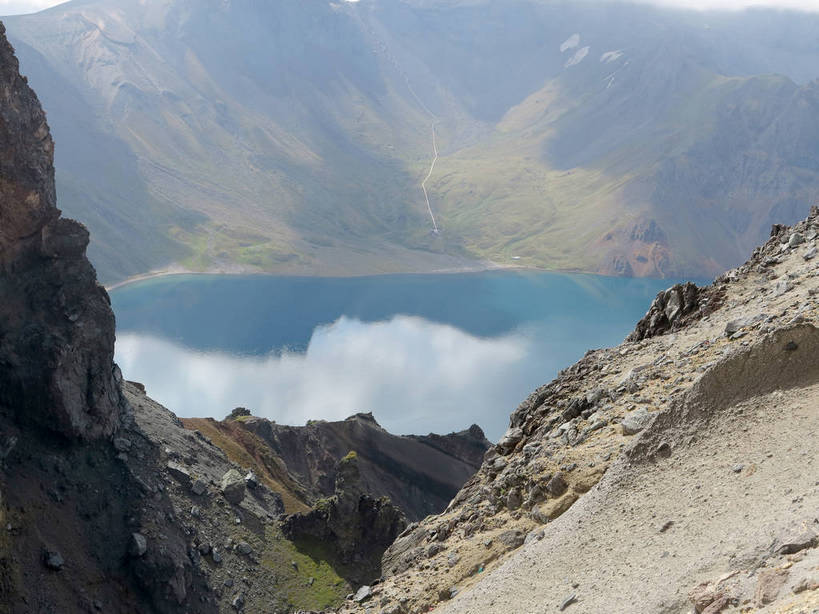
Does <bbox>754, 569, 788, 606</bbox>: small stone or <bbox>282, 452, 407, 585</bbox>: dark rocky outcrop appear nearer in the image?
<bbox>754, 569, 788, 606</bbox>: small stone

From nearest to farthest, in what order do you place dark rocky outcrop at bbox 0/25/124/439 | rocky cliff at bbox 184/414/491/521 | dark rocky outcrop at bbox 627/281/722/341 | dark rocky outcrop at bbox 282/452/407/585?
dark rocky outcrop at bbox 627/281/722/341 → dark rocky outcrop at bbox 0/25/124/439 → dark rocky outcrop at bbox 282/452/407/585 → rocky cliff at bbox 184/414/491/521

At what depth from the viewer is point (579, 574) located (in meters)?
13.0

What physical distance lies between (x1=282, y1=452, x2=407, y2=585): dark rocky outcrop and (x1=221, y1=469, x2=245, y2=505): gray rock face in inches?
130

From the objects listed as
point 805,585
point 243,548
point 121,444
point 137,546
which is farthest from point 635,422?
point 243,548

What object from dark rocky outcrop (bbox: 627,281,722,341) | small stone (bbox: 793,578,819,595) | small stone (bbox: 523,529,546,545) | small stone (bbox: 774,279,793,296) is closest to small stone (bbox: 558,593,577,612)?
small stone (bbox: 523,529,546,545)

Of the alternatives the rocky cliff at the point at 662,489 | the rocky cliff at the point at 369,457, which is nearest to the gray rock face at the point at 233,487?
the rocky cliff at the point at 369,457

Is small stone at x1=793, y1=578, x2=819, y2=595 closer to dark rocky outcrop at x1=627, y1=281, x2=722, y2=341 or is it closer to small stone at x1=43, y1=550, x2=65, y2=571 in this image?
dark rocky outcrop at x1=627, y1=281, x2=722, y2=341

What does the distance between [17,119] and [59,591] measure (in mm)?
22185

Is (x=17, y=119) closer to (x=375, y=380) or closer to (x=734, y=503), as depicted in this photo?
(x=734, y=503)

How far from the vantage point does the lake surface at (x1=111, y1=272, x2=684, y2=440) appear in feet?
341

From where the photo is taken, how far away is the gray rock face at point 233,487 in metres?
46.3

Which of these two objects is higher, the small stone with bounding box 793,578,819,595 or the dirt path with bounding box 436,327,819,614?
the dirt path with bounding box 436,327,819,614

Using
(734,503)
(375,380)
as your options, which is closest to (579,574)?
(734,503)

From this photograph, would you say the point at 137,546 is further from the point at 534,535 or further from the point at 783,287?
the point at 783,287
